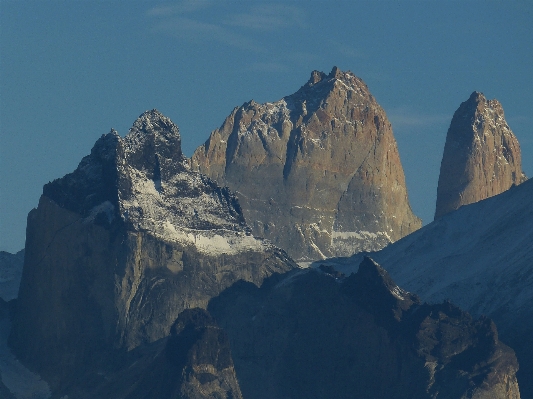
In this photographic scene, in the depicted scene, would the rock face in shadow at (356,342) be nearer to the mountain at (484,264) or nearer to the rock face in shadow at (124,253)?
the rock face in shadow at (124,253)

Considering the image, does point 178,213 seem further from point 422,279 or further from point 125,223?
point 422,279

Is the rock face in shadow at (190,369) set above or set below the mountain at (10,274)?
below

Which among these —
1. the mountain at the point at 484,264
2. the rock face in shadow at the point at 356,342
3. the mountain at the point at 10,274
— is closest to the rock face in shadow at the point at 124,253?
the rock face in shadow at the point at 356,342

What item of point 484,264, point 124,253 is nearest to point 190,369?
point 124,253

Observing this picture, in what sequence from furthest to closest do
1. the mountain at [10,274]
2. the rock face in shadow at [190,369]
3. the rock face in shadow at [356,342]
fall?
the mountain at [10,274] < the rock face in shadow at [356,342] < the rock face in shadow at [190,369]

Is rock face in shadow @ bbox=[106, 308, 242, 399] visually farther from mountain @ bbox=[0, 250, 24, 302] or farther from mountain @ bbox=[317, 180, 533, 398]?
mountain @ bbox=[0, 250, 24, 302]

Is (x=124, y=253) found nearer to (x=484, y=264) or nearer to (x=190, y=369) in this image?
(x=190, y=369)

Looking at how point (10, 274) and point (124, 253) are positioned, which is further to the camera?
point (10, 274)
